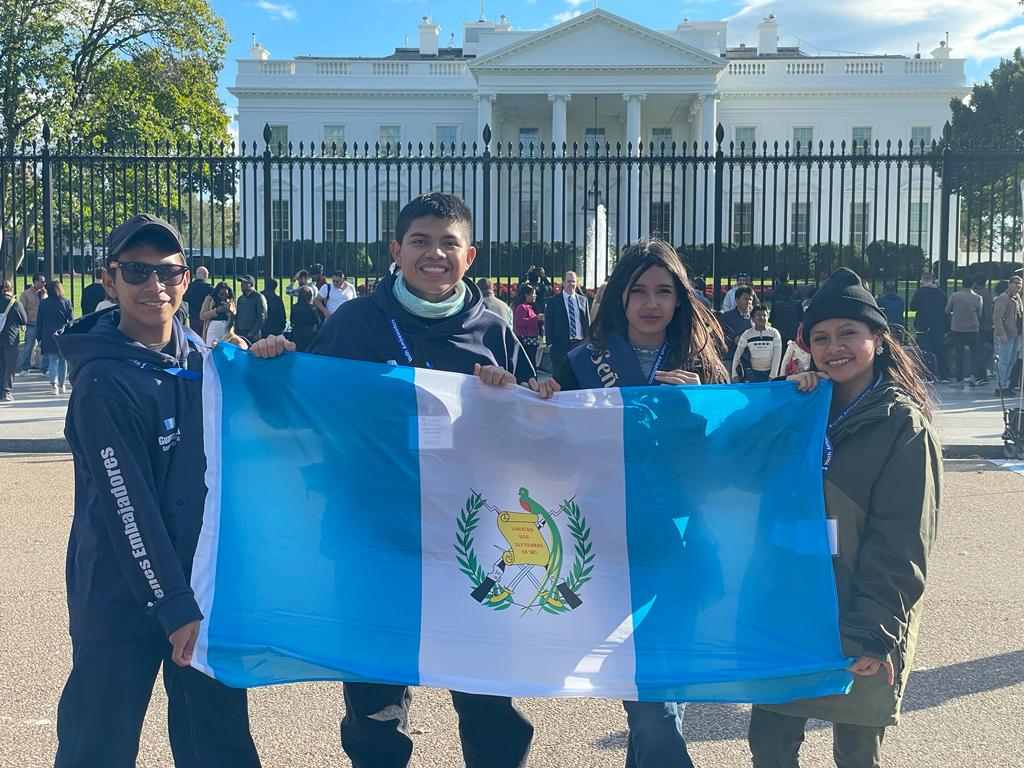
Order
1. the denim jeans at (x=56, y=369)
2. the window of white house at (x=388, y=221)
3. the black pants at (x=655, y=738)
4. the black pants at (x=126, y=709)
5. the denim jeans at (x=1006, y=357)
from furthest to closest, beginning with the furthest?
1. the window of white house at (x=388, y=221)
2. the denim jeans at (x=56, y=369)
3. the denim jeans at (x=1006, y=357)
4. the black pants at (x=655, y=738)
5. the black pants at (x=126, y=709)

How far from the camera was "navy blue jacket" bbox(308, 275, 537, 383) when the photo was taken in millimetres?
3234

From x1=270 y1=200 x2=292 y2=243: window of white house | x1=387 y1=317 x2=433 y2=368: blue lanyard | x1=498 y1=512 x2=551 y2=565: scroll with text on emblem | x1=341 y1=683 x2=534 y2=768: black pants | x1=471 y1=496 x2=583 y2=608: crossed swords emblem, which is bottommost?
x1=341 y1=683 x2=534 y2=768: black pants

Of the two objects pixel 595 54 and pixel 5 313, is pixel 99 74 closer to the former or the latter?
pixel 5 313

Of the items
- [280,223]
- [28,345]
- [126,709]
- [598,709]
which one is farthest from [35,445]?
[126,709]

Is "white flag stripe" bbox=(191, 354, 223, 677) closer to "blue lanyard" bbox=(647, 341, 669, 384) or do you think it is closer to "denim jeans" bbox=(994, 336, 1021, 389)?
"blue lanyard" bbox=(647, 341, 669, 384)

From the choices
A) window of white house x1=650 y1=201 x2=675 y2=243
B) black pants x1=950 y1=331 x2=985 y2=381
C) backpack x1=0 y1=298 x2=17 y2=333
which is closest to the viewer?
window of white house x1=650 y1=201 x2=675 y2=243

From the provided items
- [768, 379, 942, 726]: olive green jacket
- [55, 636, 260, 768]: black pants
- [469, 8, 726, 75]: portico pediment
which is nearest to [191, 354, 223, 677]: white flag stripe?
[55, 636, 260, 768]: black pants

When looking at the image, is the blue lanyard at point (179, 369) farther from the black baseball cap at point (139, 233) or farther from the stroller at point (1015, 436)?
the stroller at point (1015, 436)

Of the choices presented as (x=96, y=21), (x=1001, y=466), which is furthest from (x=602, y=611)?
(x=96, y=21)

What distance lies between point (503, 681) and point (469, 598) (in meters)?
0.26

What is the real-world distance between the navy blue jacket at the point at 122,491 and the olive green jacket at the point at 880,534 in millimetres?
1763

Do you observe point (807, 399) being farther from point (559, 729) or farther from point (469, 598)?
point (559, 729)

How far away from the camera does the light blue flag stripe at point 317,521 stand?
2957 mm

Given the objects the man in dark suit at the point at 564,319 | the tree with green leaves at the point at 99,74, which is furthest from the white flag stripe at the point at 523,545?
the tree with green leaves at the point at 99,74
